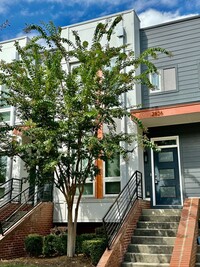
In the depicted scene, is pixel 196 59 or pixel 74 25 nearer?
pixel 196 59

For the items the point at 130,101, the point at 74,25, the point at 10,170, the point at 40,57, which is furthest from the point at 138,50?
the point at 10,170

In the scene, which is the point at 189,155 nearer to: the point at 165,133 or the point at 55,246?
the point at 165,133

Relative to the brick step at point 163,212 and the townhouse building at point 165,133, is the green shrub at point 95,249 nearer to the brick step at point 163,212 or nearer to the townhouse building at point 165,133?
the brick step at point 163,212

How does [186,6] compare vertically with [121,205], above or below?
above

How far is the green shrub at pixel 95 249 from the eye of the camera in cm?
725

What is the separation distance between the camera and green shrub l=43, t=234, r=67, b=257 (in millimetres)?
8281

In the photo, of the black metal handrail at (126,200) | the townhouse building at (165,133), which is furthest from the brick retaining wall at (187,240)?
the townhouse building at (165,133)

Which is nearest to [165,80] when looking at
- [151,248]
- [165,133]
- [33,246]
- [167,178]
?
[165,133]

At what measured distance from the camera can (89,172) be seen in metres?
8.07

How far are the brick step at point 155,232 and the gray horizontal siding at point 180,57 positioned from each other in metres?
4.43

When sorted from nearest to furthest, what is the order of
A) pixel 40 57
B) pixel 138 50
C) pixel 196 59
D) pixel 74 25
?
1. pixel 40 57
2. pixel 196 59
3. pixel 138 50
4. pixel 74 25

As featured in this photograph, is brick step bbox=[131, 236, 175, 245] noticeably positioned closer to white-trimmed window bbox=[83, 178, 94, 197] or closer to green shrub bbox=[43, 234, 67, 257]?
green shrub bbox=[43, 234, 67, 257]

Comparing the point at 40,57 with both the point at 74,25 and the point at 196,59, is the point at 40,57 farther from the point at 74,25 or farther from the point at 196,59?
the point at 196,59

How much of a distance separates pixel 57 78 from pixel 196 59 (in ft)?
17.2
